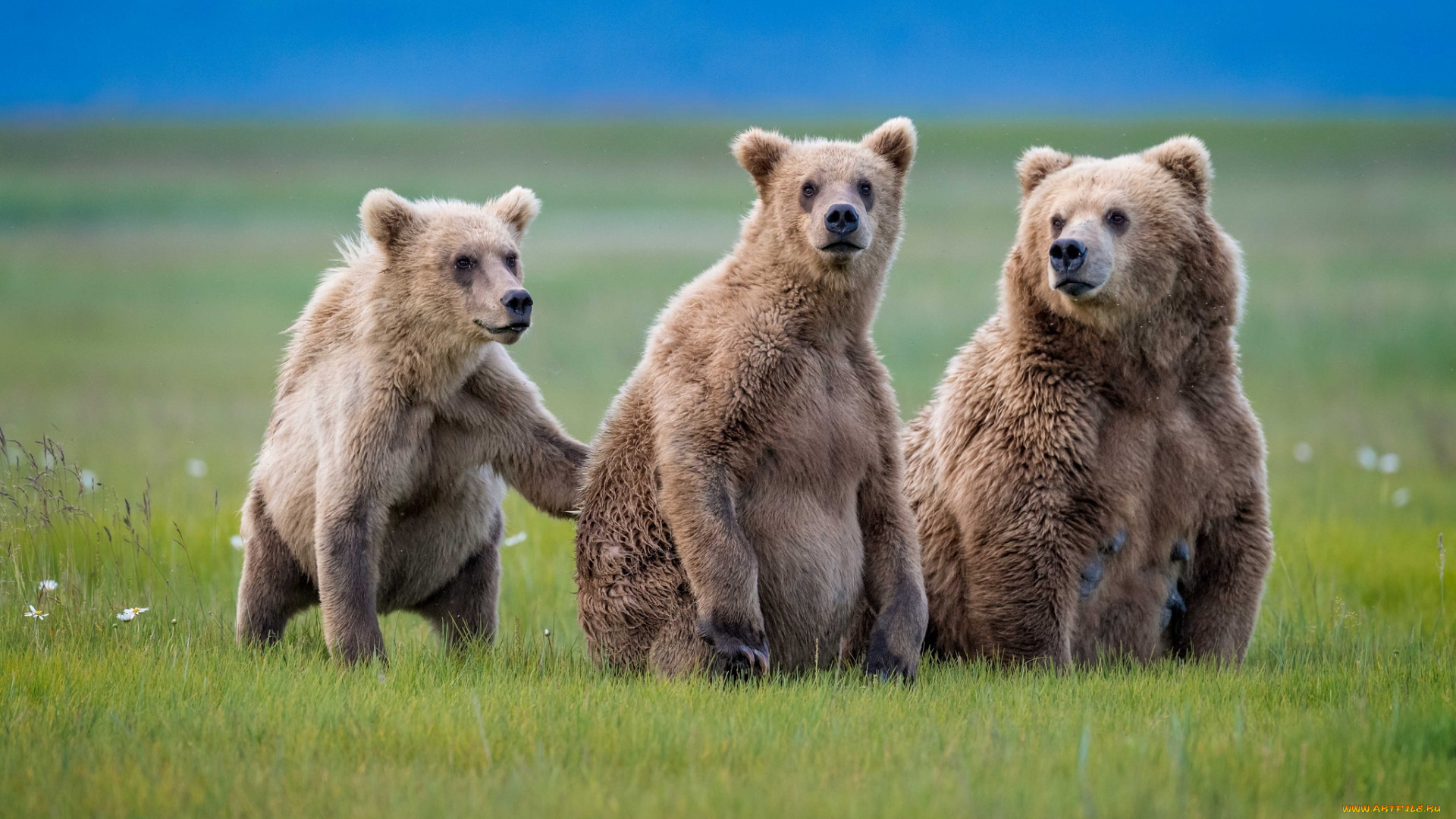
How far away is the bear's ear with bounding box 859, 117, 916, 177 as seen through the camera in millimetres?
6551

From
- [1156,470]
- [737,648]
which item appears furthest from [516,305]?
[1156,470]

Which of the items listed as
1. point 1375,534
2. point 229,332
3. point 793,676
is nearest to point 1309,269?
point 229,332

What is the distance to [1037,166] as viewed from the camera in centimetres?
711

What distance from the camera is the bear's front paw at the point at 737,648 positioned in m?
5.90

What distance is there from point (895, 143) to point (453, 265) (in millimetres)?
2048

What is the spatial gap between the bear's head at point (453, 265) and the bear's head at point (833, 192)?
1.15 meters

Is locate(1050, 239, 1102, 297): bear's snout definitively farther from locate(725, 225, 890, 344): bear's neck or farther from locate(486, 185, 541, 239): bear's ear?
locate(486, 185, 541, 239): bear's ear

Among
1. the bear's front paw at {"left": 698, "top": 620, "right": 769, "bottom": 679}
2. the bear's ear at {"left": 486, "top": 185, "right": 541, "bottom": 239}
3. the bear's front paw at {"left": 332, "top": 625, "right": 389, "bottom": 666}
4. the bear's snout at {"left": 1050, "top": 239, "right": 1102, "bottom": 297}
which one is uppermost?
the bear's ear at {"left": 486, "top": 185, "right": 541, "bottom": 239}

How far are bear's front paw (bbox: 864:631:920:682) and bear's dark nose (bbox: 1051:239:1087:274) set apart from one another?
5.72 ft

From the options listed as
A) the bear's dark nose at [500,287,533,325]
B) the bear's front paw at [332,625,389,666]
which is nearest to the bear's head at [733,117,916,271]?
the bear's dark nose at [500,287,533,325]

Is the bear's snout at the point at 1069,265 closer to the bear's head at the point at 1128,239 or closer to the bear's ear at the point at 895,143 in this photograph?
the bear's head at the point at 1128,239

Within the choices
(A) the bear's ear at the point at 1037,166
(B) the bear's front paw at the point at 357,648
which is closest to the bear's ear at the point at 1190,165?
(A) the bear's ear at the point at 1037,166

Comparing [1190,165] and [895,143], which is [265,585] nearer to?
[895,143]

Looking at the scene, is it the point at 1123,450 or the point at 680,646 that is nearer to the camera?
the point at 680,646
